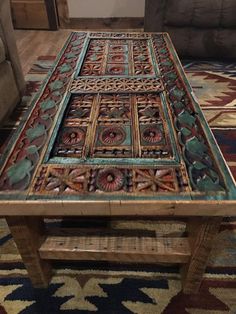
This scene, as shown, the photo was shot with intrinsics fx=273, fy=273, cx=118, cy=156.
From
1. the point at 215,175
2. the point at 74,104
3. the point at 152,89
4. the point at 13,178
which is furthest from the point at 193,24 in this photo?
the point at 13,178

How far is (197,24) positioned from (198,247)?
6.61 feet

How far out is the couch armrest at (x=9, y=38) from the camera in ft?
5.16

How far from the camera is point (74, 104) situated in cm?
95

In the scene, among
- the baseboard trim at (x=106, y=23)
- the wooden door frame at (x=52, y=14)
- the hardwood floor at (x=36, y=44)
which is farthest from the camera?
the baseboard trim at (x=106, y=23)

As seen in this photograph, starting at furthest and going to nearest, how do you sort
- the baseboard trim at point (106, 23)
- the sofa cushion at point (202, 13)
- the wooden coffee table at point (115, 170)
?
the baseboard trim at point (106, 23) < the sofa cushion at point (202, 13) < the wooden coffee table at point (115, 170)

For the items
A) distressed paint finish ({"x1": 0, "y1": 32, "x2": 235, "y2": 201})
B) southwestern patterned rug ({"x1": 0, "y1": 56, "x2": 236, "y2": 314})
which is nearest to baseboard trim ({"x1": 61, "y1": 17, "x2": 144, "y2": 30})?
distressed paint finish ({"x1": 0, "y1": 32, "x2": 235, "y2": 201})

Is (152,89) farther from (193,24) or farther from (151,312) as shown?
(193,24)

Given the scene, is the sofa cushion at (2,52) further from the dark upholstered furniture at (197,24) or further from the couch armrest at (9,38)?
the dark upholstered furniture at (197,24)

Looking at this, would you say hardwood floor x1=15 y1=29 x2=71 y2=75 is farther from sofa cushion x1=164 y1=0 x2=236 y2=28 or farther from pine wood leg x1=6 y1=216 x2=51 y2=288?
pine wood leg x1=6 y1=216 x2=51 y2=288

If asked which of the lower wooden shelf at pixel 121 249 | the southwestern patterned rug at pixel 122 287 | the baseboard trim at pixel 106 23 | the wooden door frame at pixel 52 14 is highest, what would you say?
the wooden door frame at pixel 52 14

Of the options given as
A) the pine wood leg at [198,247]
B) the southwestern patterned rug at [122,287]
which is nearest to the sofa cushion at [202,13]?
the southwestern patterned rug at [122,287]

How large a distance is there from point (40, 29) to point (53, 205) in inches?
138

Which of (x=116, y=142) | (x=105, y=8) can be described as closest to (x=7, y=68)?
(x=116, y=142)

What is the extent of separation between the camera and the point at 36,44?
302 centimetres
